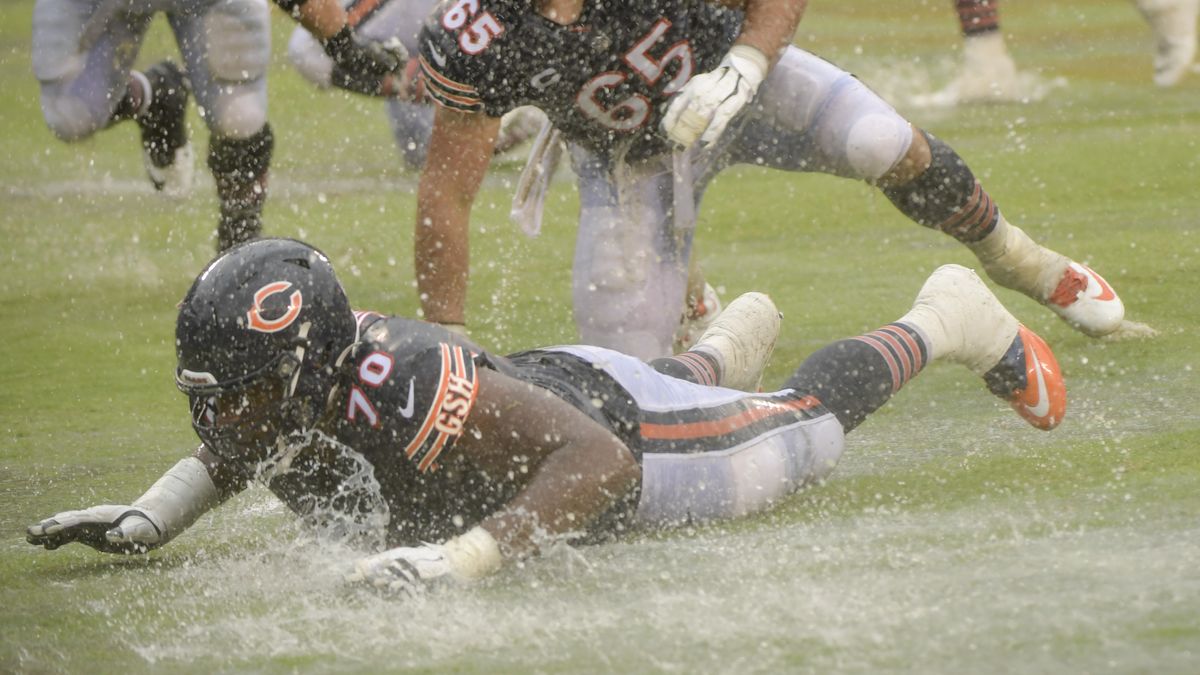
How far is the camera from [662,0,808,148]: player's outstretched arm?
4.08 metres

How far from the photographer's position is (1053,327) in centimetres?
534

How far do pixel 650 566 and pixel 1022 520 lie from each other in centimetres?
69

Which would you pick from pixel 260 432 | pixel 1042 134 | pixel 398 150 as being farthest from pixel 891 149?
pixel 398 150

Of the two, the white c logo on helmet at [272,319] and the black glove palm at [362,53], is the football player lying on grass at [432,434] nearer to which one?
the white c logo on helmet at [272,319]

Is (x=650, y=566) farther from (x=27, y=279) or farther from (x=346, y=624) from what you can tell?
(x=27, y=279)

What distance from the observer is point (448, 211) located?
176 inches

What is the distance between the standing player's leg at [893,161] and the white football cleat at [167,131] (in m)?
2.97

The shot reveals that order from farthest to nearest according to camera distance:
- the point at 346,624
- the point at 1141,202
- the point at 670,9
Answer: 1. the point at 1141,202
2. the point at 670,9
3. the point at 346,624

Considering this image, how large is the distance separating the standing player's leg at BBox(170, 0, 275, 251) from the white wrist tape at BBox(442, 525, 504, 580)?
3.47 m

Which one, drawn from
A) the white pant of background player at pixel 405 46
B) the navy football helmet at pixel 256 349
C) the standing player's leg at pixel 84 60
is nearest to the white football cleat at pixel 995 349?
the navy football helmet at pixel 256 349

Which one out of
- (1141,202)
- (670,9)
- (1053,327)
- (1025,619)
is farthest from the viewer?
(1141,202)

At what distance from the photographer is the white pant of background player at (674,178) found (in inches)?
174

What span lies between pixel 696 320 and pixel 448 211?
1097 millimetres

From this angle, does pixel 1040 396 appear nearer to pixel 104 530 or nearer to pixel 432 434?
pixel 432 434
